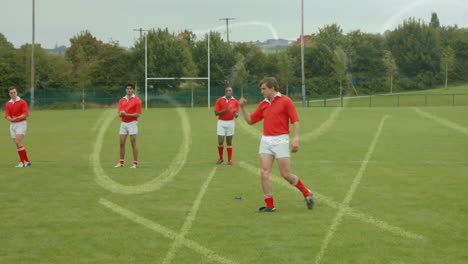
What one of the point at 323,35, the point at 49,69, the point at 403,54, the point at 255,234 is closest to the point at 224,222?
the point at 255,234

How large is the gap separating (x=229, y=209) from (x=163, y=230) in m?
1.70

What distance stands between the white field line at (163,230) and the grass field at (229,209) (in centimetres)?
1

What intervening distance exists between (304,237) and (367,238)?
0.78 m

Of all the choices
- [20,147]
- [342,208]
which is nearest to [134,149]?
[20,147]

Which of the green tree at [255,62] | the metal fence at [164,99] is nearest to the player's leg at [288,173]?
the metal fence at [164,99]

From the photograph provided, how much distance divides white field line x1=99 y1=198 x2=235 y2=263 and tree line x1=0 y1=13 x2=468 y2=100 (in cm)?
5078

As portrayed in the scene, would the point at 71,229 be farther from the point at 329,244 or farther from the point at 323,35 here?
the point at 323,35

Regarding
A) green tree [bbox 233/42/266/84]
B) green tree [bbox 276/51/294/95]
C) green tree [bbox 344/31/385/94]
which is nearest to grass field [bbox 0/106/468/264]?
green tree [bbox 276/51/294/95]

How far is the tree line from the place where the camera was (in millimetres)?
64688

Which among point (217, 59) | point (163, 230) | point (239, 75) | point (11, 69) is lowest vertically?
point (163, 230)

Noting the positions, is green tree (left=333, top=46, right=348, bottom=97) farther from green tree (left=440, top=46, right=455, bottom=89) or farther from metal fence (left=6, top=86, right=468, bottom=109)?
green tree (left=440, top=46, right=455, bottom=89)

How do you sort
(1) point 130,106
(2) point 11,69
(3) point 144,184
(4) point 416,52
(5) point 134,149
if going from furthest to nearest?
(4) point 416,52, (2) point 11,69, (5) point 134,149, (1) point 130,106, (3) point 144,184

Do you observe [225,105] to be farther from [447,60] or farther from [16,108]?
[447,60]

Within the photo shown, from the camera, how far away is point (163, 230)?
820cm
